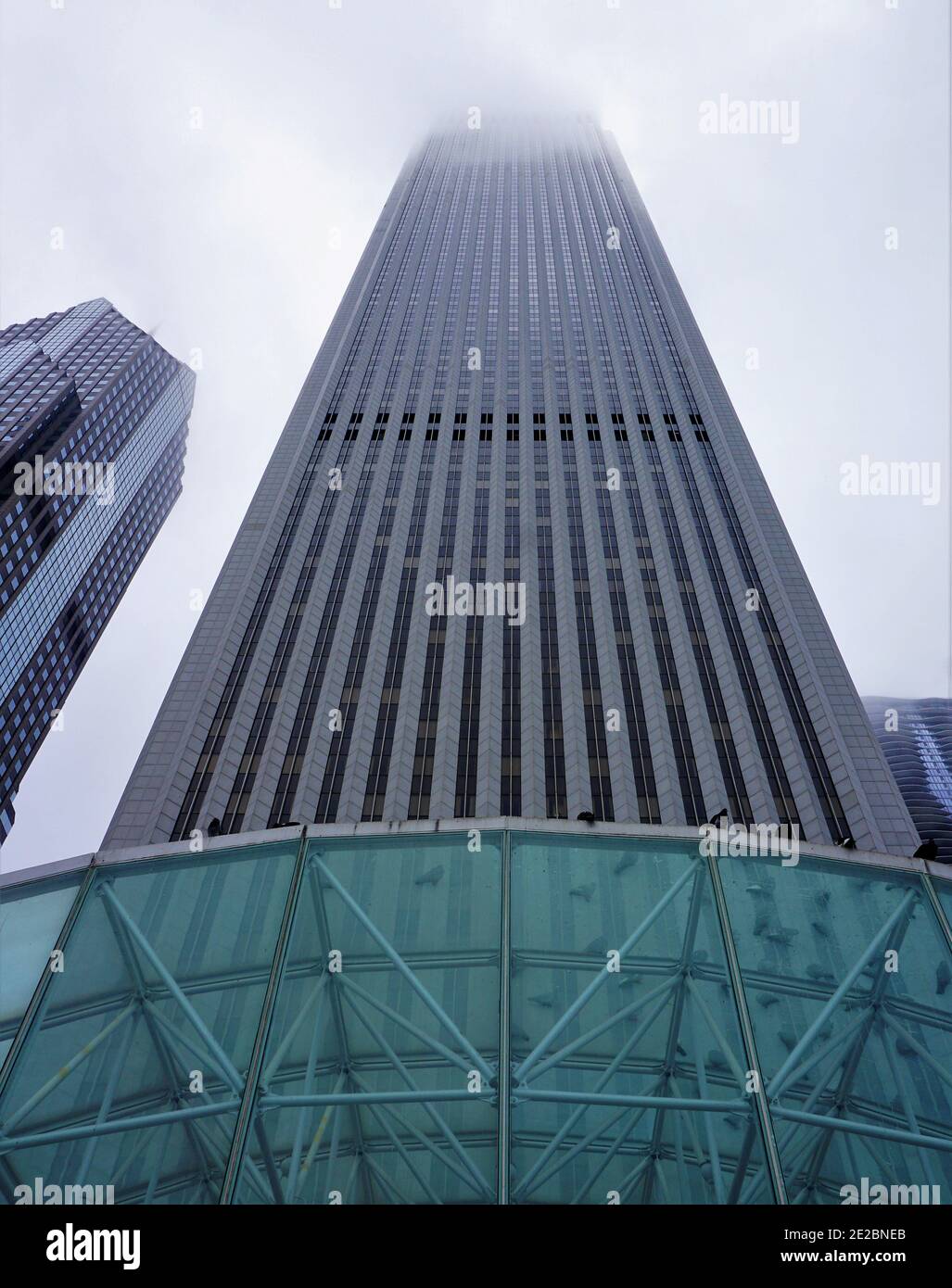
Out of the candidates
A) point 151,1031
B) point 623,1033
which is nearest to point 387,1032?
point 151,1031

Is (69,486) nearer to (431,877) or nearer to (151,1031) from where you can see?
(151,1031)

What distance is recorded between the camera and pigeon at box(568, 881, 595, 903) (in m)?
13.0

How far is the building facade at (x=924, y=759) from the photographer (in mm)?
99500

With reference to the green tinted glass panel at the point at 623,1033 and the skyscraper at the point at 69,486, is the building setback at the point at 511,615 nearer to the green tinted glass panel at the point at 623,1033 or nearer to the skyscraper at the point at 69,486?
the green tinted glass panel at the point at 623,1033

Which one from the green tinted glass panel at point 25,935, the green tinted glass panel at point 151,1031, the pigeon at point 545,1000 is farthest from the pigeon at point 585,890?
the green tinted glass panel at point 25,935

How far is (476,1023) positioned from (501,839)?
10.0 ft

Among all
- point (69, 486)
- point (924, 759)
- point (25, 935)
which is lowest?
point (25, 935)

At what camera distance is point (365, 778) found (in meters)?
42.6

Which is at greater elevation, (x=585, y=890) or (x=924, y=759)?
(x=924, y=759)

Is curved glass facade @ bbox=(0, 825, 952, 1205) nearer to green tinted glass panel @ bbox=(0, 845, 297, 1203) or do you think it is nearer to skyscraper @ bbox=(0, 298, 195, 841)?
green tinted glass panel @ bbox=(0, 845, 297, 1203)

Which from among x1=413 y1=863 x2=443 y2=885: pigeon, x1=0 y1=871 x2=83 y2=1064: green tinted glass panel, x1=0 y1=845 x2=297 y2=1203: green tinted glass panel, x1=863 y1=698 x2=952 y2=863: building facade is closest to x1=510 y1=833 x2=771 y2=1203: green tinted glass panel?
x1=413 y1=863 x2=443 y2=885: pigeon

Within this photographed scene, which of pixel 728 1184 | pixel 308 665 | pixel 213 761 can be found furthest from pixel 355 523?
pixel 728 1184

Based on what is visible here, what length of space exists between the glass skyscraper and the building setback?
0.30 metres

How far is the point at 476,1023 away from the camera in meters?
11.7
